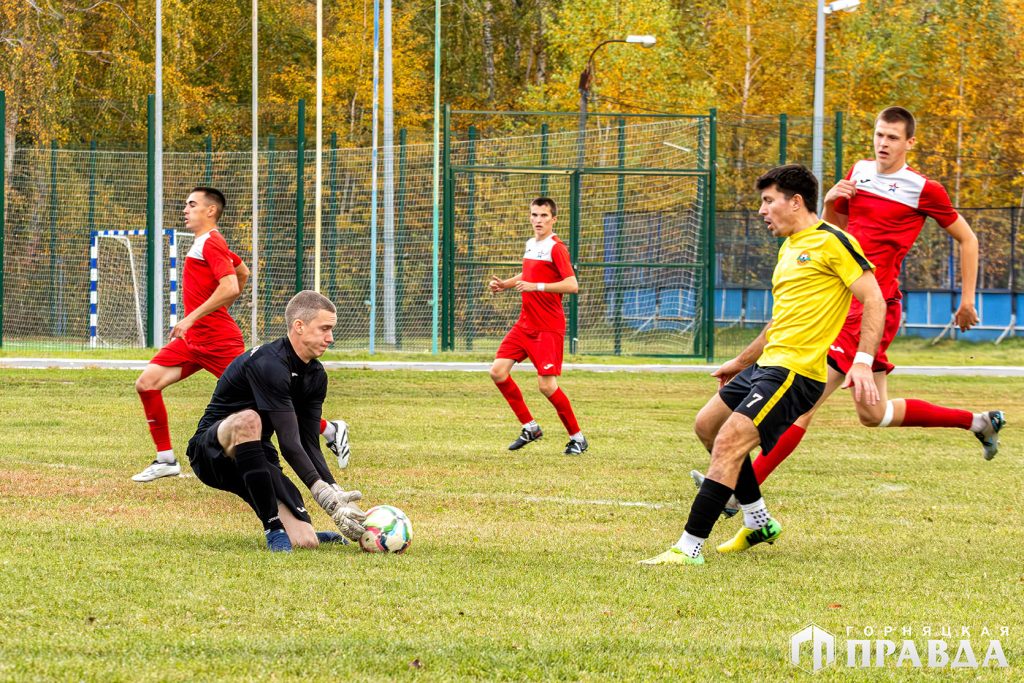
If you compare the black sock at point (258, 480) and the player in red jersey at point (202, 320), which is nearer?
the black sock at point (258, 480)

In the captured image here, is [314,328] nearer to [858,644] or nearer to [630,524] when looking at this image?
[630,524]

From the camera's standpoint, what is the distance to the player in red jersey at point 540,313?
39.0ft

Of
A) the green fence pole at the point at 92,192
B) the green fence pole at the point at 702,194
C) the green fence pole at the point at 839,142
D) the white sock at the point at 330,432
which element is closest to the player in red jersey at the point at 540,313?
the white sock at the point at 330,432

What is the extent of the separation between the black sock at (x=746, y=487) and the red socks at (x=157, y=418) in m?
4.20

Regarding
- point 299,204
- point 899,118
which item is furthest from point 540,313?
point 299,204

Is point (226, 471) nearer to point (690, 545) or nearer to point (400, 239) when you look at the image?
point (690, 545)

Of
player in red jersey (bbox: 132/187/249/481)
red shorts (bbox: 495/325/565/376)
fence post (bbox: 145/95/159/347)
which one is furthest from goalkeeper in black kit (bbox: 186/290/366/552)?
fence post (bbox: 145/95/159/347)

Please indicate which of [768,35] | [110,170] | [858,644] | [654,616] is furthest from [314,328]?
[768,35]

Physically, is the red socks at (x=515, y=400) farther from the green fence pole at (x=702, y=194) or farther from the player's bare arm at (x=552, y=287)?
the green fence pole at (x=702, y=194)

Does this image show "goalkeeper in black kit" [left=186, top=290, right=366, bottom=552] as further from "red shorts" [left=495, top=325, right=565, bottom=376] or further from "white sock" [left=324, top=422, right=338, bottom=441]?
"red shorts" [left=495, top=325, right=565, bottom=376]

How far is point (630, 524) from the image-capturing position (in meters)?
7.81

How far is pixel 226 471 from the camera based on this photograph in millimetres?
7055

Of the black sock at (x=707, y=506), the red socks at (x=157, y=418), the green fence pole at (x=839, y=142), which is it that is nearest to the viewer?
the black sock at (x=707, y=506)

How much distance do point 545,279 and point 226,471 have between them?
5538 millimetres
